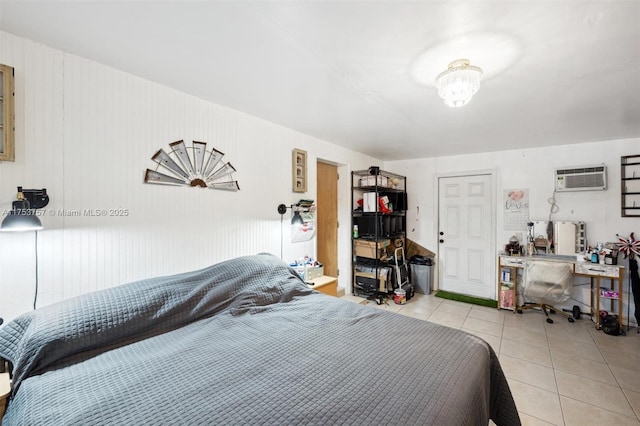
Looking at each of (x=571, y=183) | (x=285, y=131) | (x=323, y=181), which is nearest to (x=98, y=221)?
(x=285, y=131)

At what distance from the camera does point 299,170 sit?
125 inches

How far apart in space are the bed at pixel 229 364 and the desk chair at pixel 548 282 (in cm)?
252

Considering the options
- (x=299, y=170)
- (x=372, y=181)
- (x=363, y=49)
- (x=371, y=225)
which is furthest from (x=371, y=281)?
(x=363, y=49)

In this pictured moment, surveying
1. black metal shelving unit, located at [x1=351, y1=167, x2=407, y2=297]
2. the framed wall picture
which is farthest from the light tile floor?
the framed wall picture

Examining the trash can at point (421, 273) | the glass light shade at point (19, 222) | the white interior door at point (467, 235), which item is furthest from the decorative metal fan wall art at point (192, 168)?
the white interior door at point (467, 235)

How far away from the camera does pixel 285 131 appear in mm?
3010

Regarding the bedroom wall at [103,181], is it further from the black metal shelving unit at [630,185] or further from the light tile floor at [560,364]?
the black metal shelving unit at [630,185]

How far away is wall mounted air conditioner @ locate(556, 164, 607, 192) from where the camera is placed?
10.9 ft

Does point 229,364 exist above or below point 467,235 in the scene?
below

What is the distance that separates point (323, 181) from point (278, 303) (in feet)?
7.44

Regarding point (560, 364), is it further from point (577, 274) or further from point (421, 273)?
point (421, 273)

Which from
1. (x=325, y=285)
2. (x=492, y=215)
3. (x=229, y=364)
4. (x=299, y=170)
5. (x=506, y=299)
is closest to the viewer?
(x=229, y=364)

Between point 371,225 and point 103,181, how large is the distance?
3164mm

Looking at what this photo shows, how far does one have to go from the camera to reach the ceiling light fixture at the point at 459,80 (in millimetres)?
1563
